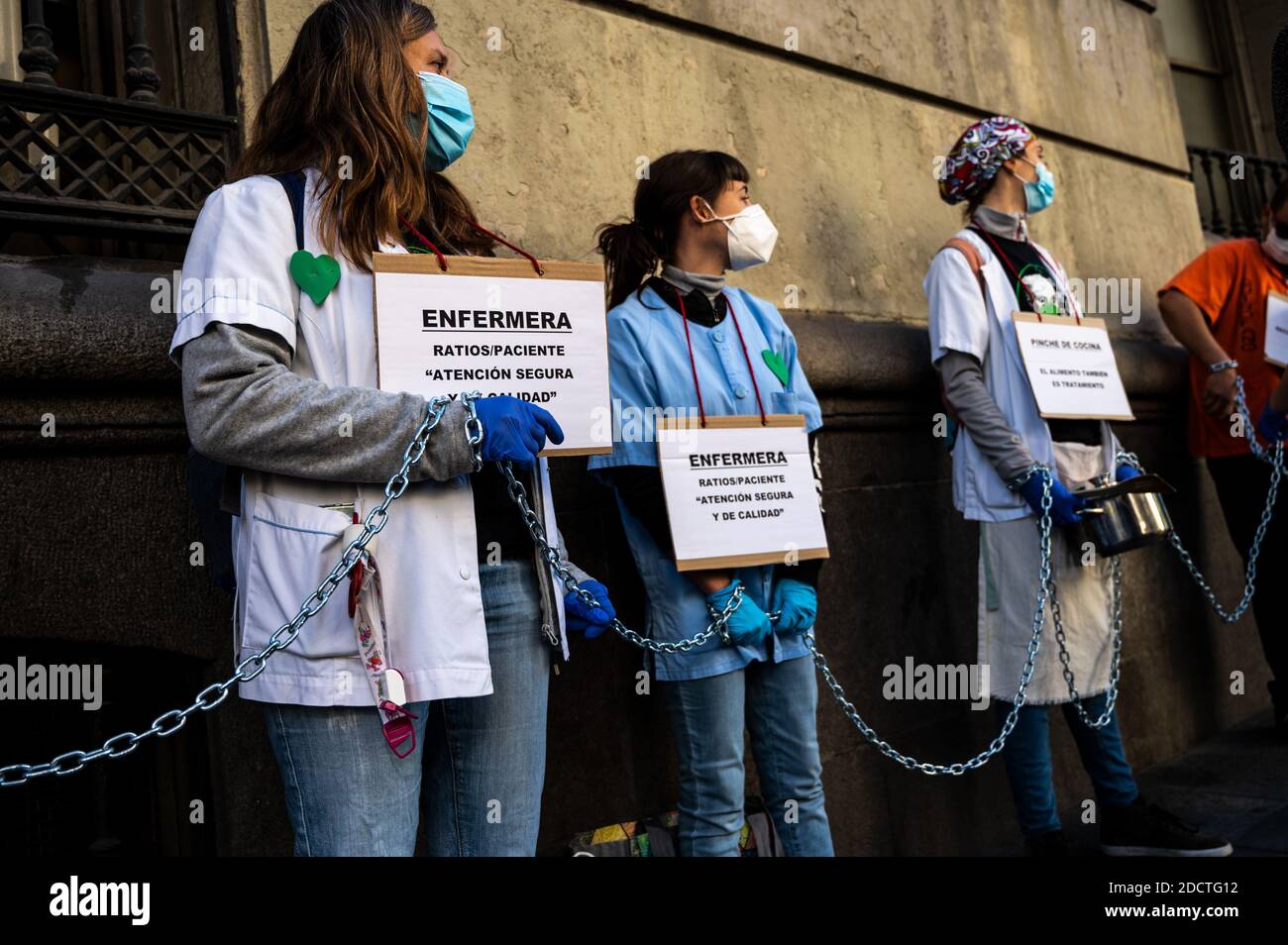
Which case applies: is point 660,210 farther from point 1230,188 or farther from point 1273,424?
point 1230,188

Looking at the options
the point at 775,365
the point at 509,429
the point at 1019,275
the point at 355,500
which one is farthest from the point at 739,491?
the point at 1019,275

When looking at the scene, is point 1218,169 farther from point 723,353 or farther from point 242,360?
point 242,360

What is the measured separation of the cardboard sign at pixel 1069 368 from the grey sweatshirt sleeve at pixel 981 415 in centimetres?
13

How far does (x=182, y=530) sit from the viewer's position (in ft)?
8.75

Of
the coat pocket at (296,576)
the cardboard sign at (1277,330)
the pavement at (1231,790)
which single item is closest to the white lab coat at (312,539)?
the coat pocket at (296,576)

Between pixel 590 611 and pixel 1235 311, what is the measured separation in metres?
4.05

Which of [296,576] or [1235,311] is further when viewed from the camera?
[1235,311]

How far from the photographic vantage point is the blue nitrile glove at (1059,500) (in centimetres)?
365

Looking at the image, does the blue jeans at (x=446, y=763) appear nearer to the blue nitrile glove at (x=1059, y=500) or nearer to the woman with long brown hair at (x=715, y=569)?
the woman with long brown hair at (x=715, y=569)

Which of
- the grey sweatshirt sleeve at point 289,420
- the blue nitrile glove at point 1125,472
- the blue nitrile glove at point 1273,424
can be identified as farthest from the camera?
the blue nitrile glove at point 1273,424

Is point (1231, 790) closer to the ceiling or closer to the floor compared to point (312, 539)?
closer to the floor

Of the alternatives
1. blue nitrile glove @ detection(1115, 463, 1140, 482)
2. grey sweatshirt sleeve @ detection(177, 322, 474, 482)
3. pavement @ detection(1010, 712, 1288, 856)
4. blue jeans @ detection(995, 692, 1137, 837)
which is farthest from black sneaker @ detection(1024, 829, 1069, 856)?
grey sweatshirt sleeve @ detection(177, 322, 474, 482)

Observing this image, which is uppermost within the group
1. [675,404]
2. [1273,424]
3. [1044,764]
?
[1273,424]

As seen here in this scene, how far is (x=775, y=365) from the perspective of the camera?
3.17m
